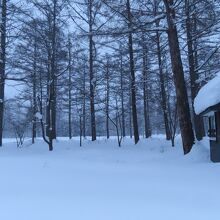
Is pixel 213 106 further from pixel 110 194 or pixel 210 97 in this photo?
pixel 110 194

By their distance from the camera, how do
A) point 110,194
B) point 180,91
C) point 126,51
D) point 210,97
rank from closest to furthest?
point 110,194, point 210,97, point 180,91, point 126,51

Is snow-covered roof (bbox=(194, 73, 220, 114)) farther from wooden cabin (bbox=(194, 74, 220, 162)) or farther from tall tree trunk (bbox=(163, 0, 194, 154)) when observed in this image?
tall tree trunk (bbox=(163, 0, 194, 154))

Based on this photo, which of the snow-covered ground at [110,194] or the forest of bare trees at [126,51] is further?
the forest of bare trees at [126,51]

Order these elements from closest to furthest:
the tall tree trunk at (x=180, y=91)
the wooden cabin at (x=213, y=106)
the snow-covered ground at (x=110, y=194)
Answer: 1. the snow-covered ground at (x=110, y=194)
2. the wooden cabin at (x=213, y=106)
3. the tall tree trunk at (x=180, y=91)

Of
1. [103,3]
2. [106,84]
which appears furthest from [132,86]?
[103,3]

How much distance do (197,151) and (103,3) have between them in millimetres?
5981

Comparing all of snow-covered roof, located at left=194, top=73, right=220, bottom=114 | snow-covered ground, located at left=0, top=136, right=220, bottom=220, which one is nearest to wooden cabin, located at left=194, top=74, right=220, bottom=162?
snow-covered roof, located at left=194, top=73, right=220, bottom=114

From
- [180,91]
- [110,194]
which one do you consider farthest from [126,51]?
[110,194]

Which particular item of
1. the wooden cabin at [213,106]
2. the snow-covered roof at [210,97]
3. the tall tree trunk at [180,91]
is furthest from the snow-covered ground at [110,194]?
the tall tree trunk at [180,91]

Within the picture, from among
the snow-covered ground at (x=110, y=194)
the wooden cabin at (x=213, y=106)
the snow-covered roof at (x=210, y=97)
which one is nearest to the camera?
the snow-covered ground at (x=110, y=194)

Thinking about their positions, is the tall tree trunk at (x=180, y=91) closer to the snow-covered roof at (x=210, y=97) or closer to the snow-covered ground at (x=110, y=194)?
the snow-covered roof at (x=210, y=97)

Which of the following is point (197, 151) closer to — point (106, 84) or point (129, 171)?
point (129, 171)

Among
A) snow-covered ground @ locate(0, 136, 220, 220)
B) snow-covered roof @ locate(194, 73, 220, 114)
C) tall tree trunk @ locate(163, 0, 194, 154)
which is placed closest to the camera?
snow-covered ground @ locate(0, 136, 220, 220)

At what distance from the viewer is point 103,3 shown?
13.9 meters
